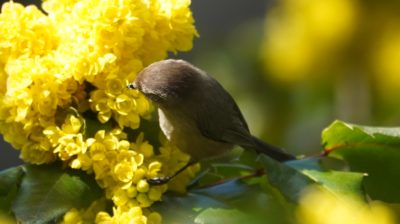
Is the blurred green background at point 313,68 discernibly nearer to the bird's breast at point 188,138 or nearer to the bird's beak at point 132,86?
the bird's breast at point 188,138

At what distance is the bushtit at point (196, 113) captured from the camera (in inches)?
69.8

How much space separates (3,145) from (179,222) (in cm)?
366

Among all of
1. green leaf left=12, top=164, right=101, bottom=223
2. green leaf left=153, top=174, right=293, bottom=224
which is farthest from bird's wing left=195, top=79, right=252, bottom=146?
green leaf left=12, top=164, right=101, bottom=223

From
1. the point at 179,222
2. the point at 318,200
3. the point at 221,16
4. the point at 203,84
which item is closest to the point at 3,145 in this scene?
the point at 221,16

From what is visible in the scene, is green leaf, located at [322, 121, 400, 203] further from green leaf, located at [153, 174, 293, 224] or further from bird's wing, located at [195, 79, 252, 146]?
bird's wing, located at [195, 79, 252, 146]

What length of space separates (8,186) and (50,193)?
0.32ft

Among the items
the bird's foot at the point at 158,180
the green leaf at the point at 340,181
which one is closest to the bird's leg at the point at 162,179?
the bird's foot at the point at 158,180

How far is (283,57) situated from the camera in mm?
1839

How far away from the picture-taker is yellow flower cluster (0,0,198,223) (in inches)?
61.7

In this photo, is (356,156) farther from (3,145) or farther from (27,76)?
(3,145)

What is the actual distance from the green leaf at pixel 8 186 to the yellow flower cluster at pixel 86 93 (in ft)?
0.15

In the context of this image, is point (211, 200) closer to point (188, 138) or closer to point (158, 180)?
point (158, 180)

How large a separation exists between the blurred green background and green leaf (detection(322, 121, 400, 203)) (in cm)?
5

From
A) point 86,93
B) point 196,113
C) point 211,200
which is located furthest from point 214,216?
point 196,113
